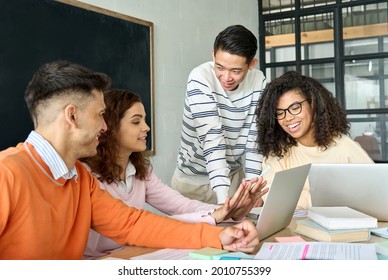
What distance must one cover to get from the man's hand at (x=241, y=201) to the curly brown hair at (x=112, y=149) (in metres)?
0.37

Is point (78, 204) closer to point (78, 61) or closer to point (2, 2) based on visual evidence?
point (2, 2)

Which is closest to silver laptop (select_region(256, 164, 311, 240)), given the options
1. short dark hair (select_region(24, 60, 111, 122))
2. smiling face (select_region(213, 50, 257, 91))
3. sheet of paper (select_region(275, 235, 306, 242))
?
sheet of paper (select_region(275, 235, 306, 242))

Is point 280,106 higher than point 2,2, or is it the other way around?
point 2,2

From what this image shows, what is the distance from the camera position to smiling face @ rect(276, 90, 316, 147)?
1.82m

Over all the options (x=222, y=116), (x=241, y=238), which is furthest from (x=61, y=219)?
(x=222, y=116)

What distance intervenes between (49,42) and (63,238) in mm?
1436

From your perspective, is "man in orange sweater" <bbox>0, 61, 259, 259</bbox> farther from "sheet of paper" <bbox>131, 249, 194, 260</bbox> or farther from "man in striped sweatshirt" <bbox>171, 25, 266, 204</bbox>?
"man in striped sweatshirt" <bbox>171, 25, 266, 204</bbox>

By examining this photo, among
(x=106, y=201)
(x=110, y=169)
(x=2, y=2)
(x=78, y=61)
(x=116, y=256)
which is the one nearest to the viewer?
(x=116, y=256)

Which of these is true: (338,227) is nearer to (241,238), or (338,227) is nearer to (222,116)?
(241,238)

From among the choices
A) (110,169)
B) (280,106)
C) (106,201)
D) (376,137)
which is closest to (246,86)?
(280,106)

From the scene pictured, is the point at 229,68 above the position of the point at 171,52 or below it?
below

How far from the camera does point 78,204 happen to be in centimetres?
117

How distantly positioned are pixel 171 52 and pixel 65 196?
2.23 metres

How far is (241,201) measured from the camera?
1.32 m
